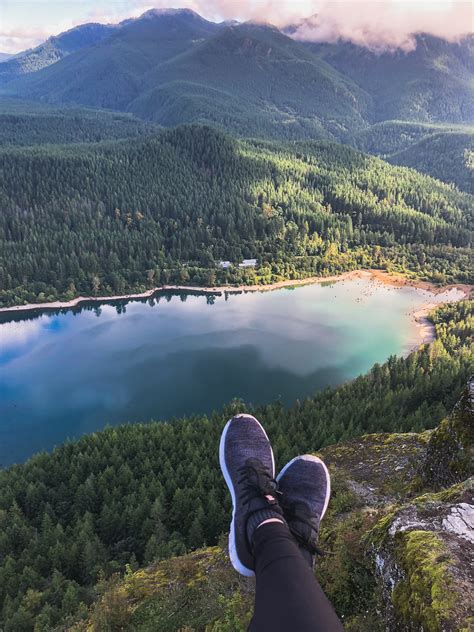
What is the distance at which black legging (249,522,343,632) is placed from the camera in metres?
4.41

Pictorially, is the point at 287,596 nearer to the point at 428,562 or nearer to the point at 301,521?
the point at 428,562

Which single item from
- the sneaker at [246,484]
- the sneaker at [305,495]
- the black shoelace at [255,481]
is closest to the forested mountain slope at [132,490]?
the sneaker at [305,495]

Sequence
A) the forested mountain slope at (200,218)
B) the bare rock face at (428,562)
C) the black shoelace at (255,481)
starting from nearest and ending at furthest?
the bare rock face at (428,562) < the black shoelace at (255,481) < the forested mountain slope at (200,218)

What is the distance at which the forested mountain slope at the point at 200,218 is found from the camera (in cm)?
11544

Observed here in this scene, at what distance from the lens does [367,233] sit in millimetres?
147750

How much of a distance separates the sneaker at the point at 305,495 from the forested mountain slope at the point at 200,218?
103766 mm

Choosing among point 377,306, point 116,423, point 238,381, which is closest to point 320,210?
point 377,306

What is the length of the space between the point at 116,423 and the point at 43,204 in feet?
376

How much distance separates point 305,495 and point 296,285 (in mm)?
109873

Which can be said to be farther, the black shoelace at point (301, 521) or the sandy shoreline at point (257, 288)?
the sandy shoreline at point (257, 288)

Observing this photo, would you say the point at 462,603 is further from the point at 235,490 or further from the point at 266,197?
the point at 266,197

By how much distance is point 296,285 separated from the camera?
382 feet

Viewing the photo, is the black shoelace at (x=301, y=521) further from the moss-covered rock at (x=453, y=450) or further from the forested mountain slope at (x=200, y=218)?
the forested mountain slope at (x=200, y=218)

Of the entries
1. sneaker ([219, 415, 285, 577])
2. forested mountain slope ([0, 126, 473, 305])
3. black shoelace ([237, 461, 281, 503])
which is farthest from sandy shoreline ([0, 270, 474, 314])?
black shoelace ([237, 461, 281, 503])
